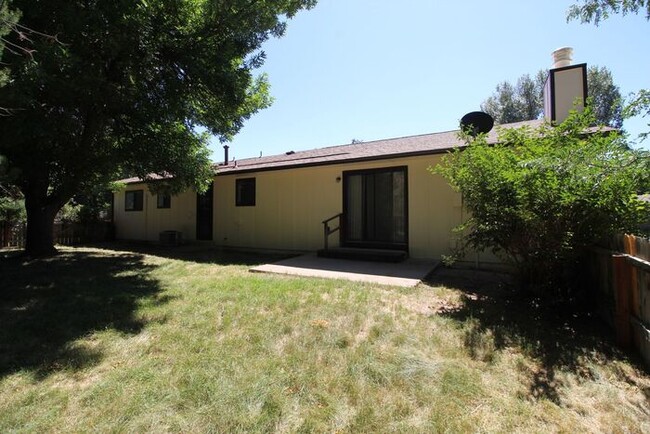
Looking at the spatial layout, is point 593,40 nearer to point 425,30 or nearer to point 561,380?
point 425,30

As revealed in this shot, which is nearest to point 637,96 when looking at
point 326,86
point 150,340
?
point 150,340

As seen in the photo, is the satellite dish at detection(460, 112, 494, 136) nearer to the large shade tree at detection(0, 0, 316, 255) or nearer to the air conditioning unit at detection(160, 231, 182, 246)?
the large shade tree at detection(0, 0, 316, 255)

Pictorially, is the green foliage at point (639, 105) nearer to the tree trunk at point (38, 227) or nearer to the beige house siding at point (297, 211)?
the beige house siding at point (297, 211)

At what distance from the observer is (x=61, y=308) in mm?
4637

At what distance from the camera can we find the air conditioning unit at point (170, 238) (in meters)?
12.6

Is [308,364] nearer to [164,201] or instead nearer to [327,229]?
[327,229]

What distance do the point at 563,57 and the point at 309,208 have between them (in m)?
7.44

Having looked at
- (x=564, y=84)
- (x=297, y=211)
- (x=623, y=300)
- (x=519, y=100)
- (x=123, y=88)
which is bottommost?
(x=623, y=300)

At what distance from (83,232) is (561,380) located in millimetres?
16177

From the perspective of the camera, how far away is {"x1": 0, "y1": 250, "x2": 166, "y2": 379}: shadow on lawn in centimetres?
321

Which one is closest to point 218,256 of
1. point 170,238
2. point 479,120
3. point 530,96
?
point 170,238

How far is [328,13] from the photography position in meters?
9.58

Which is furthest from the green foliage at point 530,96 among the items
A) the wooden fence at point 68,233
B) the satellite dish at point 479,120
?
the wooden fence at point 68,233

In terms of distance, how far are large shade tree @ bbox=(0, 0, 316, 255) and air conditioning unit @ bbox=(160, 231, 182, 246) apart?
3499mm
